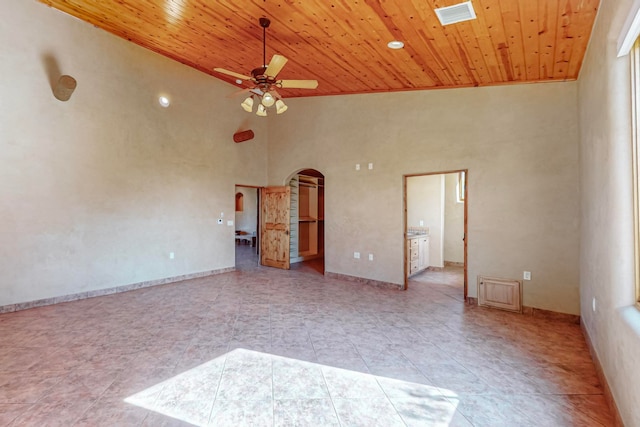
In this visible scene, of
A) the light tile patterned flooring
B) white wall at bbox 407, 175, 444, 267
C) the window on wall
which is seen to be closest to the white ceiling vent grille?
the window on wall

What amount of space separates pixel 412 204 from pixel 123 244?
6081 mm

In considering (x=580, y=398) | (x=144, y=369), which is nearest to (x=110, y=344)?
(x=144, y=369)

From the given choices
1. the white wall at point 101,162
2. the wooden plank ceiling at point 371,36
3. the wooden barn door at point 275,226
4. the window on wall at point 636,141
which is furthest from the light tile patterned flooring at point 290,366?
the wooden plank ceiling at point 371,36

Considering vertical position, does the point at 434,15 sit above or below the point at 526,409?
above

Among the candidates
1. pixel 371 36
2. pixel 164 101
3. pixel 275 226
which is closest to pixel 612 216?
pixel 371 36

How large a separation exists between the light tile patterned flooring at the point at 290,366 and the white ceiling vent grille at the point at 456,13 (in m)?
3.28

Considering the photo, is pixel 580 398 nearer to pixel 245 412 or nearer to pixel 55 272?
pixel 245 412

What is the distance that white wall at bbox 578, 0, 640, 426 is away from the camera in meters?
1.90

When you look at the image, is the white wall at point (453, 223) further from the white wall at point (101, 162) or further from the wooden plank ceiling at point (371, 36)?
the white wall at point (101, 162)

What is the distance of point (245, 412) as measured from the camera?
217 centimetres

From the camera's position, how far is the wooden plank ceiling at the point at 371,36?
3.10 meters

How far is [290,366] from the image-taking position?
2830 mm

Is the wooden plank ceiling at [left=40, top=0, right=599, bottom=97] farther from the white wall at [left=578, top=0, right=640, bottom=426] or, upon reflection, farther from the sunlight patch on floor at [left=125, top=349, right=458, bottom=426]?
the sunlight patch on floor at [left=125, top=349, right=458, bottom=426]

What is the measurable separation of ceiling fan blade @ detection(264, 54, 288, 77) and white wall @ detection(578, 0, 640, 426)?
8.77 ft
